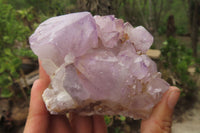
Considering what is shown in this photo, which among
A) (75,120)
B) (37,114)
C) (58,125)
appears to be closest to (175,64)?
(75,120)

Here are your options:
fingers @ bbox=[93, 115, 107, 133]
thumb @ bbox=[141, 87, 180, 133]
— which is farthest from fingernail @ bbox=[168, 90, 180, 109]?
fingers @ bbox=[93, 115, 107, 133]

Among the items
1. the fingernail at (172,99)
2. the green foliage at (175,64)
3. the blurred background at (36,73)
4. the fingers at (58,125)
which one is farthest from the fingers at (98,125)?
the green foliage at (175,64)

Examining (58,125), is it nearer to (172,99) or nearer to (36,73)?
(172,99)

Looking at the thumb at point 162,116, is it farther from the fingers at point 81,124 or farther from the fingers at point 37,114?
the fingers at point 37,114

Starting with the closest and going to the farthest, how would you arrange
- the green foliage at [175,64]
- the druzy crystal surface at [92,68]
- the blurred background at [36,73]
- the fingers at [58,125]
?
the druzy crystal surface at [92,68] → the fingers at [58,125] → the blurred background at [36,73] → the green foliage at [175,64]

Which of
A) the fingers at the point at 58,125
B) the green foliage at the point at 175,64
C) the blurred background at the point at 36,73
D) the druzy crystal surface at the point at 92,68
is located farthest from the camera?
the green foliage at the point at 175,64

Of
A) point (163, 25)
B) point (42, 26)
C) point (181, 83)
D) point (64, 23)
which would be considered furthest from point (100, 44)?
point (163, 25)

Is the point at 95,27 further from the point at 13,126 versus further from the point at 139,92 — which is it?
the point at 13,126
